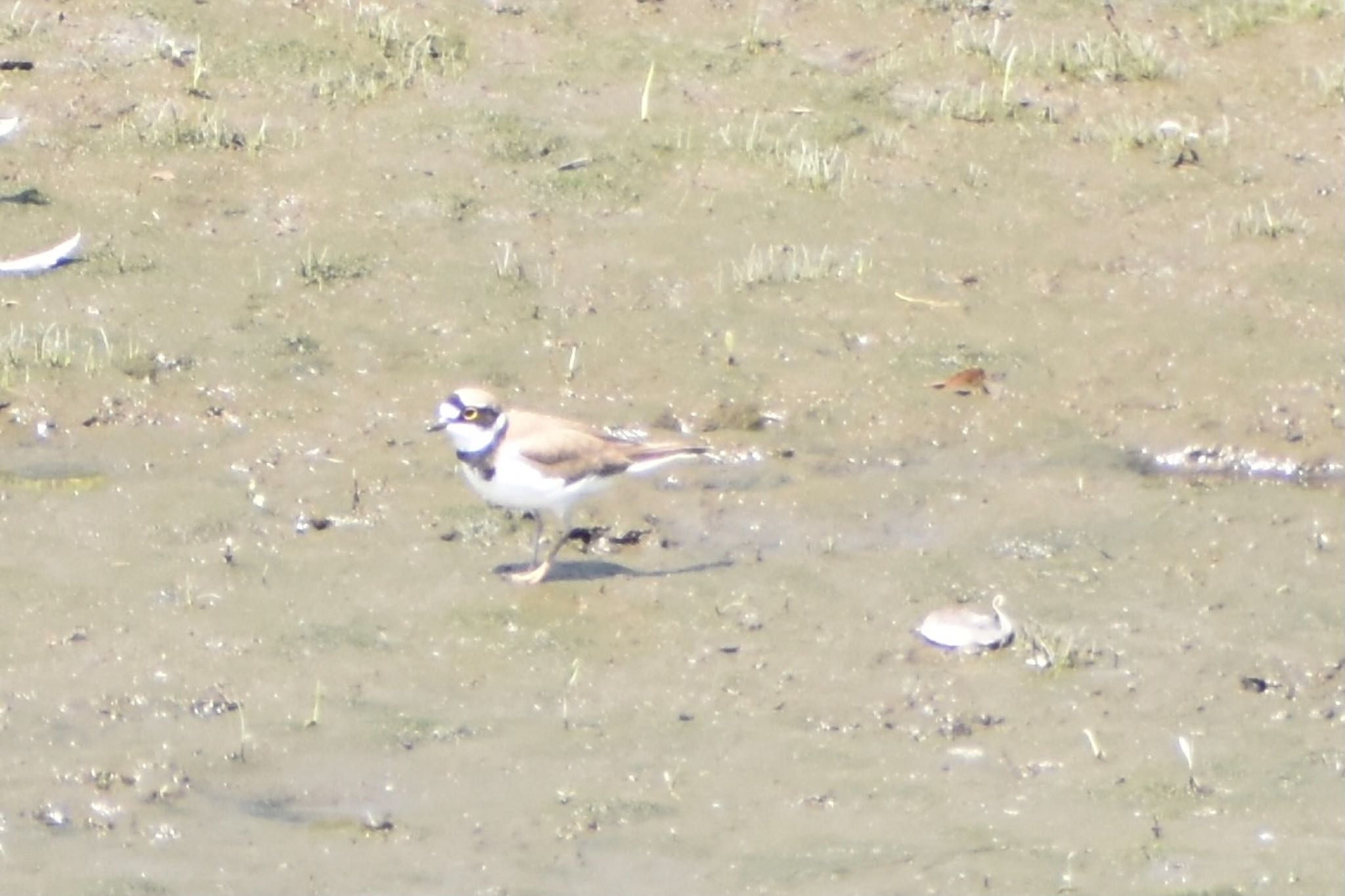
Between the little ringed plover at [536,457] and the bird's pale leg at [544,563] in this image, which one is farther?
the little ringed plover at [536,457]

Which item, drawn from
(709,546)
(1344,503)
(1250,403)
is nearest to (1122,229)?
(1250,403)

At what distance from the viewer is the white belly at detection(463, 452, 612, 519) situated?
875cm

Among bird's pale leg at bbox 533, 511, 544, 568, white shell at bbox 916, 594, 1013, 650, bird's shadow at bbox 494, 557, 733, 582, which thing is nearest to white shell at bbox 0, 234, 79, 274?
bird's pale leg at bbox 533, 511, 544, 568

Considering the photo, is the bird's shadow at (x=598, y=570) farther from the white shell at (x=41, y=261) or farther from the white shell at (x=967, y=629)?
the white shell at (x=41, y=261)

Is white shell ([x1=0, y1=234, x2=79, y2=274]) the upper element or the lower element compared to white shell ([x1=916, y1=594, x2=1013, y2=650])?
lower

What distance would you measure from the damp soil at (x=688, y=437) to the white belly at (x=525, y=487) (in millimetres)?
295

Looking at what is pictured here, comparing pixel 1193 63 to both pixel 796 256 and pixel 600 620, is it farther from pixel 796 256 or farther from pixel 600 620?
pixel 600 620

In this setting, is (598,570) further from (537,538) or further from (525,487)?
(525,487)

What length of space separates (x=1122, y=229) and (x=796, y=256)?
1863 mm

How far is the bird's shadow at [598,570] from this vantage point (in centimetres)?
877

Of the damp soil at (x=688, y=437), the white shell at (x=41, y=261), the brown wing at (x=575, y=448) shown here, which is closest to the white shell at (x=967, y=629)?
the damp soil at (x=688, y=437)

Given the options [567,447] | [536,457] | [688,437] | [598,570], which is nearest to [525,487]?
[536,457]

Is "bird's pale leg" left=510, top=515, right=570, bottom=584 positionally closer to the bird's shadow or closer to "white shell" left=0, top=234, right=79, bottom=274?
the bird's shadow

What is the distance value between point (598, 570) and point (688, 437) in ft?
4.45
